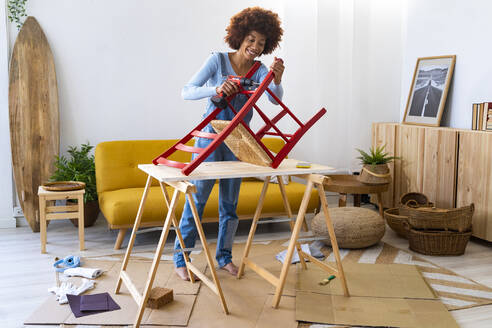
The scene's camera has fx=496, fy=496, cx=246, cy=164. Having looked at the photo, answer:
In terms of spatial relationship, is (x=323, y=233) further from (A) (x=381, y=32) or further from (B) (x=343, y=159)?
(A) (x=381, y=32)

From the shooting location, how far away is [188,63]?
4.60 m

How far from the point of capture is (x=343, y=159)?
5191 mm

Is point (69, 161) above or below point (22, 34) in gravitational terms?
below

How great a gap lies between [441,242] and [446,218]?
0.56 feet

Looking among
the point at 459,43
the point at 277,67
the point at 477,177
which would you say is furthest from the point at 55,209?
the point at 459,43

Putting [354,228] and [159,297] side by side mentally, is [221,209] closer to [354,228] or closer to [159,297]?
[159,297]

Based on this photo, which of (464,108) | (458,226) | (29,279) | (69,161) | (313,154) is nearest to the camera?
(29,279)

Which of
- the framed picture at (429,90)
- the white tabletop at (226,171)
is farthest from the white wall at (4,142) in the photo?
the framed picture at (429,90)

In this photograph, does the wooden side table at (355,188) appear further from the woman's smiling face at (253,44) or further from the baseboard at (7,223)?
the baseboard at (7,223)

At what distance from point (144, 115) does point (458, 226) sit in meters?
2.79

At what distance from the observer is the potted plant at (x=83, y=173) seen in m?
4.05

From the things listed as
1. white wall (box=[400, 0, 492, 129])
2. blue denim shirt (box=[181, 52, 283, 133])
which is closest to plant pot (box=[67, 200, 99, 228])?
blue denim shirt (box=[181, 52, 283, 133])

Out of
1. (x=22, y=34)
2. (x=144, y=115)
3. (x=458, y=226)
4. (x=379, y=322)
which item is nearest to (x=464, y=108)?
(x=458, y=226)

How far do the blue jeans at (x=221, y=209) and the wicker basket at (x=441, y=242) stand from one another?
138 centimetres
